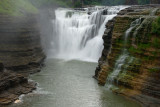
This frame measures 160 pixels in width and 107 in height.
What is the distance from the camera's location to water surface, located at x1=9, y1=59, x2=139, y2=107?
55.2ft

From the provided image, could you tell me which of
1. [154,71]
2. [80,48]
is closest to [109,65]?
[154,71]

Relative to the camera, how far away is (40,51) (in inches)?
1146

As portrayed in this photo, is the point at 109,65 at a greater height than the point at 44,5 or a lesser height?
lesser

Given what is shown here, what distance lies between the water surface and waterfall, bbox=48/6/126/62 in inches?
366

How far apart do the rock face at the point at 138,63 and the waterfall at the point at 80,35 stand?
12.6 m

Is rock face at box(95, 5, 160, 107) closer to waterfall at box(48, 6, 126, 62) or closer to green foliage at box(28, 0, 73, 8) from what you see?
waterfall at box(48, 6, 126, 62)

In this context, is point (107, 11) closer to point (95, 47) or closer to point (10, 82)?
point (95, 47)

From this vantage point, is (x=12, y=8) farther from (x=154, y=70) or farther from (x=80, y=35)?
(x=154, y=70)

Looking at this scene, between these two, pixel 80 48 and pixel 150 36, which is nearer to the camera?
pixel 150 36

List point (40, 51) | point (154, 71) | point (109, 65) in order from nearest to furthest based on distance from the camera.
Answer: point (154, 71), point (109, 65), point (40, 51)

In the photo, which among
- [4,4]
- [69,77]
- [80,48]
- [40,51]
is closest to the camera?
[69,77]

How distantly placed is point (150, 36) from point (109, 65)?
4.56 m

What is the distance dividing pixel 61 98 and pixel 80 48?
2037cm

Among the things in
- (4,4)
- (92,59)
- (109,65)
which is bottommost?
(92,59)
